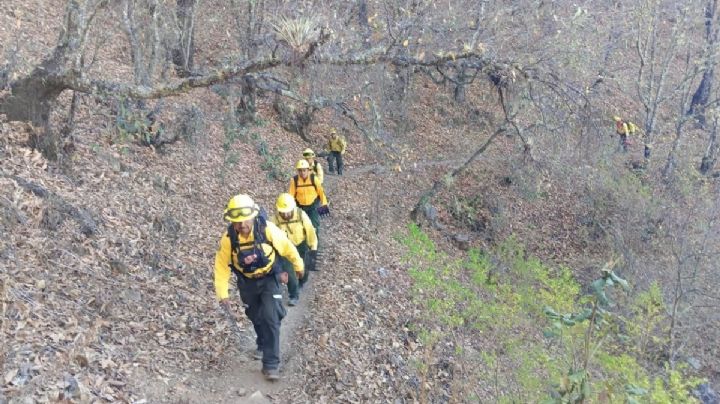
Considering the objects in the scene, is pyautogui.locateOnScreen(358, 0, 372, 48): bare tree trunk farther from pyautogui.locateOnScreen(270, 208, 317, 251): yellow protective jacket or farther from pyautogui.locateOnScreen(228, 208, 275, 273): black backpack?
pyautogui.locateOnScreen(228, 208, 275, 273): black backpack

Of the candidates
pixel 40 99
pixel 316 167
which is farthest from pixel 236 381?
pixel 316 167

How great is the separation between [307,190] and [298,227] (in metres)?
1.99

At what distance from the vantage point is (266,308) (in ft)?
20.5

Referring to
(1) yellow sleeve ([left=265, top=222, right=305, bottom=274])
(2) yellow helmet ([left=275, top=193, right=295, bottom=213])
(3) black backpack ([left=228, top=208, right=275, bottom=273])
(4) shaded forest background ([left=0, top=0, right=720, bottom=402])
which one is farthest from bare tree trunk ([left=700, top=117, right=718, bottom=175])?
(3) black backpack ([left=228, top=208, right=275, bottom=273])

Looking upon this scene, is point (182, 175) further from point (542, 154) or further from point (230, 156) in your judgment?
point (542, 154)

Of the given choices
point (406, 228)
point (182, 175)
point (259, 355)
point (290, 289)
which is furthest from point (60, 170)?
point (406, 228)

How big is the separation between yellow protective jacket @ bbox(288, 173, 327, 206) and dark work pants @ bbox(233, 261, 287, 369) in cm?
373

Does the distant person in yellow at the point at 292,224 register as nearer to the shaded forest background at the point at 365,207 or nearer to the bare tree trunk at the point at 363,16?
the shaded forest background at the point at 365,207

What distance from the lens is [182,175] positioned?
1195cm

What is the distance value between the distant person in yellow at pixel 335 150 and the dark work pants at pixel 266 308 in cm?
1097

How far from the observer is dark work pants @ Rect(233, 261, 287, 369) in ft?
20.2

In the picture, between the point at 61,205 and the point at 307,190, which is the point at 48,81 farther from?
the point at 307,190

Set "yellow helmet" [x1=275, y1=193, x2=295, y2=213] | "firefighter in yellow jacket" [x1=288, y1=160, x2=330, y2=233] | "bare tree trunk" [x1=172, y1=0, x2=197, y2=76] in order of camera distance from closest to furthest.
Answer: "yellow helmet" [x1=275, y1=193, x2=295, y2=213] < "firefighter in yellow jacket" [x1=288, y1=160, x2=330, y2=233] < "bare tree trunk" [x1=172, y1=0, x2=197, y2=76]

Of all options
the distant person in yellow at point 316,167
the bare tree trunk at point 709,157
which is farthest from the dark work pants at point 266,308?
the bare tree trunk at point 709,157
